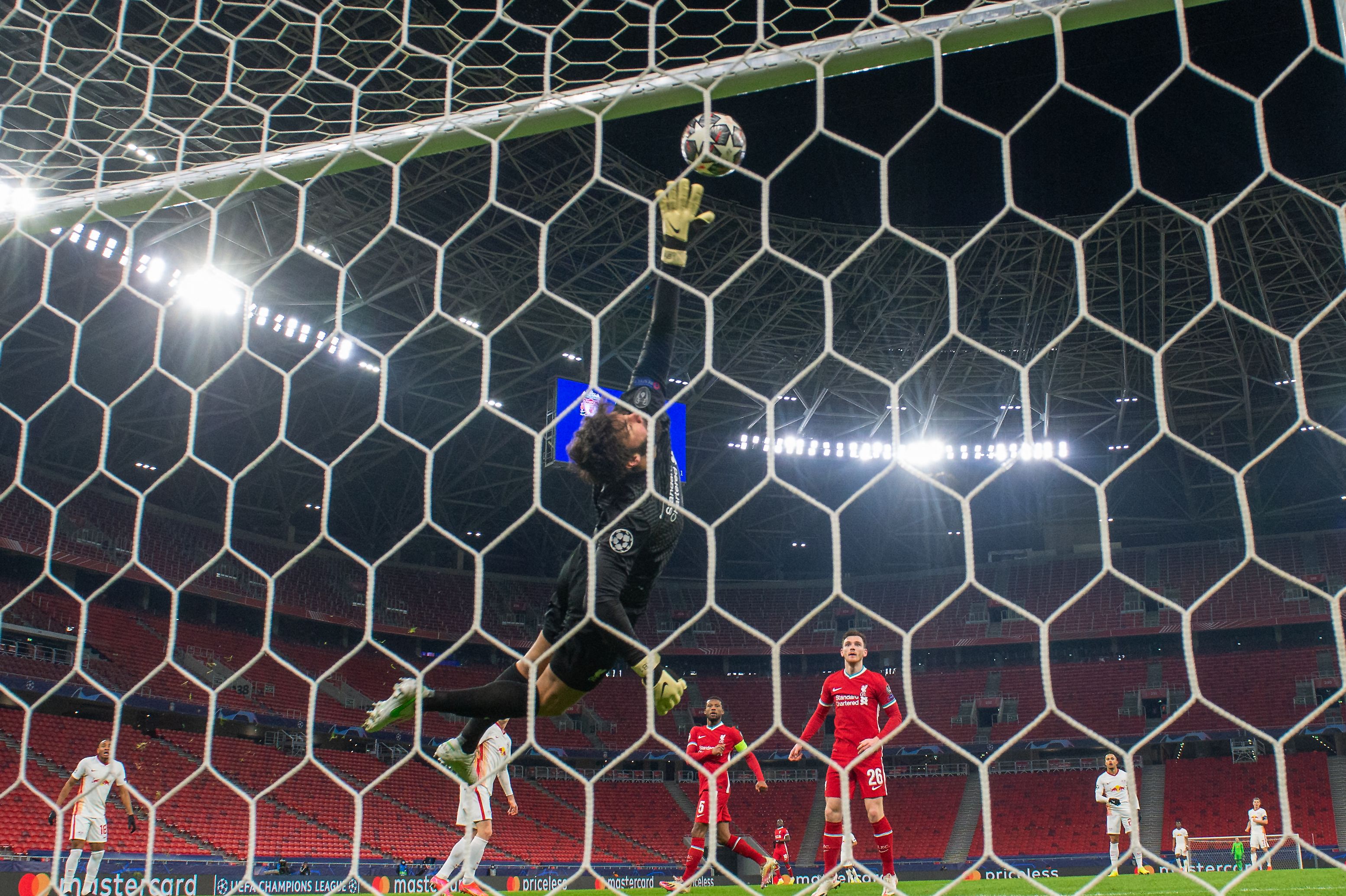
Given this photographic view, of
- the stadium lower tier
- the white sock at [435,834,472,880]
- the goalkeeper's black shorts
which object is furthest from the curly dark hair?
the stadium lower tier

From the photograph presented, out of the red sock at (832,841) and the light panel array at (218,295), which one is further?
the light panel array at (218,295)

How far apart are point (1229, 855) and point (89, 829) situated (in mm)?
21742

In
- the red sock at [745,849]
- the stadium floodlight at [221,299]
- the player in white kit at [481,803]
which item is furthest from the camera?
the stadium floodlight at [221,299]

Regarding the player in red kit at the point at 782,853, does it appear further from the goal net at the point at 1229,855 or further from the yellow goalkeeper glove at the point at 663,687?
the yellow goalkeeper glove at the point at 663,687

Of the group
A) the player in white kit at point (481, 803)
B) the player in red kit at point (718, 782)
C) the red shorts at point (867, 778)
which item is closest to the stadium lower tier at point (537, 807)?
the player in white kit at point (481, 803)

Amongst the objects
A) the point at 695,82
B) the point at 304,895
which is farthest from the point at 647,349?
the point at 304,895

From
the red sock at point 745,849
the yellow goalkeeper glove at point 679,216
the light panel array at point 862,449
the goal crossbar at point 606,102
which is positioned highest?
the light panel array at point 862,449

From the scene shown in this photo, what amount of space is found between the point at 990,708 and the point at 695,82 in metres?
26.8

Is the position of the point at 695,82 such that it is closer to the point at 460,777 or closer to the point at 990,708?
the point at 460,777

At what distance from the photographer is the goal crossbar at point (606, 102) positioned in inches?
107

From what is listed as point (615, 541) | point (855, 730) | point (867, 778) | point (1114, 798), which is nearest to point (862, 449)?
point (1114, 798)

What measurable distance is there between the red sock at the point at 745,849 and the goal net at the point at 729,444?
4315 mm

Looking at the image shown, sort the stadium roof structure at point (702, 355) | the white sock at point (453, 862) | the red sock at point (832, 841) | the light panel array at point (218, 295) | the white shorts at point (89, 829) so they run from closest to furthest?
the red sock at point (832, 841) → the white sock at point (453, 862) → the white shorts at point (89, 829) → the light panel array at point (218, 295) → the stadium roof structure at point (702, 355)

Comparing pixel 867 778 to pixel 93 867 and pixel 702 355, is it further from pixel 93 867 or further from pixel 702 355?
pixel 702 355
